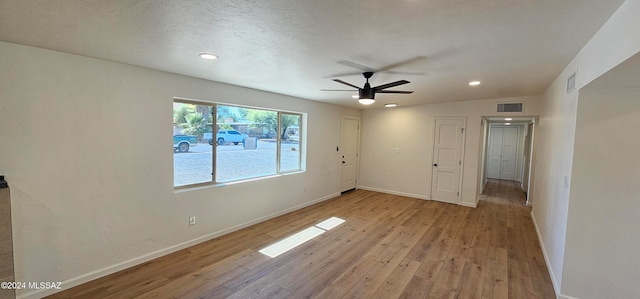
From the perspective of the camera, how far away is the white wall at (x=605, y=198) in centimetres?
218

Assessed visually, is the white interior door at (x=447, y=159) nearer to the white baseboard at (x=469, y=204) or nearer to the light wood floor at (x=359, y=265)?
the white baseboard at (x=469, y=204)

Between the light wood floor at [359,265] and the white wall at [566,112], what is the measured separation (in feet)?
1.45

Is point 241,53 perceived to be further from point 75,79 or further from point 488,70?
point 488,70

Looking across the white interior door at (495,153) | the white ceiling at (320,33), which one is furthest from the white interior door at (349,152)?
the white interior door at (495,153)

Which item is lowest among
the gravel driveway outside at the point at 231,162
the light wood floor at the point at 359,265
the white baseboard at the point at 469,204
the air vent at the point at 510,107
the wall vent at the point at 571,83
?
the light wood floor at the point at 359,265

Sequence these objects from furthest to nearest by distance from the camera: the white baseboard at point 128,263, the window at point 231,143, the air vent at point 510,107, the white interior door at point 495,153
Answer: the white interior door at point 495,153, the air vent at point 510,107, the window at point 231,143, the white baseboard at point 128,263

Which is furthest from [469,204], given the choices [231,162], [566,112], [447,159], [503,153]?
[231,162]

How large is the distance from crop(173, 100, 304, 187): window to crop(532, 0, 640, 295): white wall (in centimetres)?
409

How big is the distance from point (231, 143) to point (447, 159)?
477cm

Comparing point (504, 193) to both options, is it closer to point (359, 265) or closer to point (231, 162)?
point (359, 265)

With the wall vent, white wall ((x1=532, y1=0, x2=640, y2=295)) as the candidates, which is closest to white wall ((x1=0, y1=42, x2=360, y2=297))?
white wall ((x1=532, y1=0, x2=640, y2=295))

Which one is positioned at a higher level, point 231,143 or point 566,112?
point 566,112

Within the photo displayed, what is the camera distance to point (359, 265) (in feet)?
10.5

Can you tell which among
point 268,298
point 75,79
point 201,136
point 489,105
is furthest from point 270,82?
point 489,105
